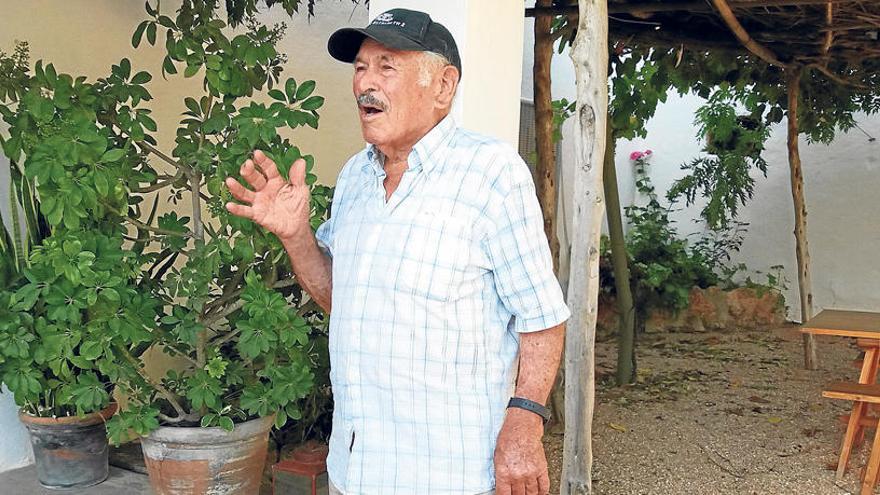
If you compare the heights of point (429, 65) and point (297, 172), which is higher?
point (429, 65)

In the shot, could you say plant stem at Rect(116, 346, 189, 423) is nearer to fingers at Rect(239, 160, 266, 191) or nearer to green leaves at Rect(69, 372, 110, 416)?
green leaves at Rect(69, 372, 110, 416)

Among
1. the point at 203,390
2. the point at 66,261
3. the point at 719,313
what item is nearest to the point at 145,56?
the point at 66,261

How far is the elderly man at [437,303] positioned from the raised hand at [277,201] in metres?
0.05

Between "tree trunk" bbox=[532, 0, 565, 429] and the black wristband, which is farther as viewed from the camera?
"tree trunk" bbox=[532, 0, 565, 429]

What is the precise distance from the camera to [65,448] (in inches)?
124

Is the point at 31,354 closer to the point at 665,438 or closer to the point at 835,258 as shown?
the point at 665,438

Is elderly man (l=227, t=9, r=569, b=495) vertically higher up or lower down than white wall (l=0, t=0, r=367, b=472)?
lower down

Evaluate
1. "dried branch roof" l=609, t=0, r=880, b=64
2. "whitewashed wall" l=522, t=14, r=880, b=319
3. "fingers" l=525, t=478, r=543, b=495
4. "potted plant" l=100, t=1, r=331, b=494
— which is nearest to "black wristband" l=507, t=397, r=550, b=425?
"fingers" l=525, t=478, r=543, b=495

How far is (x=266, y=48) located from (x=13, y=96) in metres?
0.85

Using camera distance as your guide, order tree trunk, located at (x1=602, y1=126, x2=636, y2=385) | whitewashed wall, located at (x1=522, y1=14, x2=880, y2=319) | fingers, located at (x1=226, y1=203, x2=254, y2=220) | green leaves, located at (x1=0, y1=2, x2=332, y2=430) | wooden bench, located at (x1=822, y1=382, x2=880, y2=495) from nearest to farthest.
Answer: fingers, located at (x1=226, y1=203, x2=254, y2=220), green leaves, located at (x1=0, y1=2, x2=332, y2=430), wooden bench, located at (x1=822, y1=382, x2=880, y2=495), tree trunk, located at (x1=602, y1=126, x2=636, y2=385), whitewashed wall, located at (x1=522, y1=14, x2=880, y2=319)

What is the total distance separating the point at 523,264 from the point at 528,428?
0.31 m

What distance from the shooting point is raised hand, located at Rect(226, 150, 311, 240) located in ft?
5.59

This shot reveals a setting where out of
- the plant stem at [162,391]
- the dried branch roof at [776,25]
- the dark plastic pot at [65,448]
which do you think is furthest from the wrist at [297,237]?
the dried branch roof at [776,25]

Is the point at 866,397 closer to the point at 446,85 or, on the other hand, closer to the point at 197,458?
the point at 197,458
